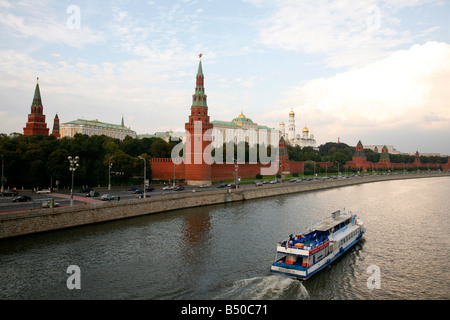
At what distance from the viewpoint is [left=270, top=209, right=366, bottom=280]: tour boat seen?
21516 millimetres

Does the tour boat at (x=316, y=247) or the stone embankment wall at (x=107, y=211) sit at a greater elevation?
the stone embankment wall at (x=107, y=211)

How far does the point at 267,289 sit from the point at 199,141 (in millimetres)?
51353

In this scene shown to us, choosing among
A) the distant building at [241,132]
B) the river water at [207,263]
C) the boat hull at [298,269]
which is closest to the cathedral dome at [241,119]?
the distant building at [241,132]

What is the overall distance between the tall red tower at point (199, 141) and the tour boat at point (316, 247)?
3880cm

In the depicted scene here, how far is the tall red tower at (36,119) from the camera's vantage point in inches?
3034

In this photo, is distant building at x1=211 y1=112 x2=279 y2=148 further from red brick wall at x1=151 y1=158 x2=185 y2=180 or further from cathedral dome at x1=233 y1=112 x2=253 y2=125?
red brick wall at x1=151 y1=158 x2=185 y2=180

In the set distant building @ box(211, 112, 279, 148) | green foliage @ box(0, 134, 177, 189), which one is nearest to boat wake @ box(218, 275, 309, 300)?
green foliage @ box(0, 134, 177, 189)

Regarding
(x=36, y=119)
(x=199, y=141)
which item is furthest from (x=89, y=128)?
(x=199, y=141)

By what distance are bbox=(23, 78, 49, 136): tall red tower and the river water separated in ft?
179

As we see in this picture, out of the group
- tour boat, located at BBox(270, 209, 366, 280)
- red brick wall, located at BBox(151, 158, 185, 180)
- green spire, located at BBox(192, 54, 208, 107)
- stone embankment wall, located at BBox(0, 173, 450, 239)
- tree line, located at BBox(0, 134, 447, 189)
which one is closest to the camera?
tour boat, located at BBox(270, 209, 366, 280)

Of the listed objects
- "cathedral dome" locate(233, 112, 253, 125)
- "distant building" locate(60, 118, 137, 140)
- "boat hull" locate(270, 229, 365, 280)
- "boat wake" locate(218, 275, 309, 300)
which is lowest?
"boat wake" locate(218, 275, 309, 300)

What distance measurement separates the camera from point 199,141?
226 feet

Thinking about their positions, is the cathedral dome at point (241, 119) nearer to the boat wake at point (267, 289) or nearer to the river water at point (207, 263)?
the river water at point (207, 263)

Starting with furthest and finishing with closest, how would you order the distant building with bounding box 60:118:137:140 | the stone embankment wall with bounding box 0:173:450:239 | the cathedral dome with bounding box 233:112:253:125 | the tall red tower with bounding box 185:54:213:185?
the cathedral dome with bounding box 233:112:253:125 < the distant building with bounding box 60:118:137:140 < the tall red tower with bounding box 185:54:213:185 < the stone embankment wall with bounding box 0:173:450:239
